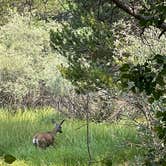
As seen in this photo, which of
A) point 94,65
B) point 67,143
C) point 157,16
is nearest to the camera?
point 157,16

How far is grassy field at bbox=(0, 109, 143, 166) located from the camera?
8594mm

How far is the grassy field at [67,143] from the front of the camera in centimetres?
859

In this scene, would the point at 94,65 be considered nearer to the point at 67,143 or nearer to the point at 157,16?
the point at 67,143

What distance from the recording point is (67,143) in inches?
413

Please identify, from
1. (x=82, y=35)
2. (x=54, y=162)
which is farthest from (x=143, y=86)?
(x=82, y=35)

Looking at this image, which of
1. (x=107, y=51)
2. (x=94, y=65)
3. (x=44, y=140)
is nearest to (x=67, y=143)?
(x=44, y=140)

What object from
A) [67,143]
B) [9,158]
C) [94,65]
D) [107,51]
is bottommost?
[67,143]

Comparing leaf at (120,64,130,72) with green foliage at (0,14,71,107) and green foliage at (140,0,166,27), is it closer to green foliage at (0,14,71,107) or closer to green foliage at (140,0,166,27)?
green foliage at (140,0,166,27)

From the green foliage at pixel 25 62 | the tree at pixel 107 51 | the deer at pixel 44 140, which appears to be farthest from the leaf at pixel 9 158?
the green foliage at pixel 25 62

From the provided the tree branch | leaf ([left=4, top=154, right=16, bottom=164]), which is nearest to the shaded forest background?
the tree branch

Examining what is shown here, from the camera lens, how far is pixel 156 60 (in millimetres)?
1680

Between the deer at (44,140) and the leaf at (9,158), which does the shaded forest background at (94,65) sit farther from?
the deer at (44,140)

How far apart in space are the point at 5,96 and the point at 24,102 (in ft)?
2.87

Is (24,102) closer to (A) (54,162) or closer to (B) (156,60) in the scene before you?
(A) (54,162)
